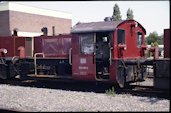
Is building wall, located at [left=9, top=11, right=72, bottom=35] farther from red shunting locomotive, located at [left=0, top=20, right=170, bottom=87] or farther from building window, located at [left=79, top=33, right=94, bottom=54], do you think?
building window, located at [left=79, top=33, right=94, bottom=54]

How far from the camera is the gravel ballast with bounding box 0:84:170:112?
24.2ft

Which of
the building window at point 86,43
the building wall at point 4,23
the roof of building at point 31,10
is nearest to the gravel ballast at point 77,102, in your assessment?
the building window at point 86,43

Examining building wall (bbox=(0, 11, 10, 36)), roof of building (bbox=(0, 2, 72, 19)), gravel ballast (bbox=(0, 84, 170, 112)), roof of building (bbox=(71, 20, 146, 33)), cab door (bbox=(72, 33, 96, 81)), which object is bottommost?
gravel ballast (bbox=(0, 84, 170, 112))

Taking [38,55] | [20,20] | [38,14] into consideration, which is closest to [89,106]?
[38,55]

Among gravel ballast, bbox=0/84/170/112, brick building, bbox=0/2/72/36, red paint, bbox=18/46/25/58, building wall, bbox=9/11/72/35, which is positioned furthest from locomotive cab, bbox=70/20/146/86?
building wall, bbox=9/11/72/35

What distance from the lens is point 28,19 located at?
170 feet

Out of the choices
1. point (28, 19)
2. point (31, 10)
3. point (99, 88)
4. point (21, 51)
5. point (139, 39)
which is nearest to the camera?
point (99, 88)

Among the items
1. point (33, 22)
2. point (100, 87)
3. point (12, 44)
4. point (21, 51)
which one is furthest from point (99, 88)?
point (33, 22)

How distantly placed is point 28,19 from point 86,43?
44.0 m

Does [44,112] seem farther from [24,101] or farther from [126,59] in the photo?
[126,59]

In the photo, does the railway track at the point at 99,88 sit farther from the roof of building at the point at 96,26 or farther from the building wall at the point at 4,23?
the building wall at the point at 4,23

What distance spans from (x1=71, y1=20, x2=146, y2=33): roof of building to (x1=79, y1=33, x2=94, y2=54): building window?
0.26 meters

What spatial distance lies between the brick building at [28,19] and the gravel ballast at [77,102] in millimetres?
38541

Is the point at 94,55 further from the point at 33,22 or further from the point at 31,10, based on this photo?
the point at 31,10
